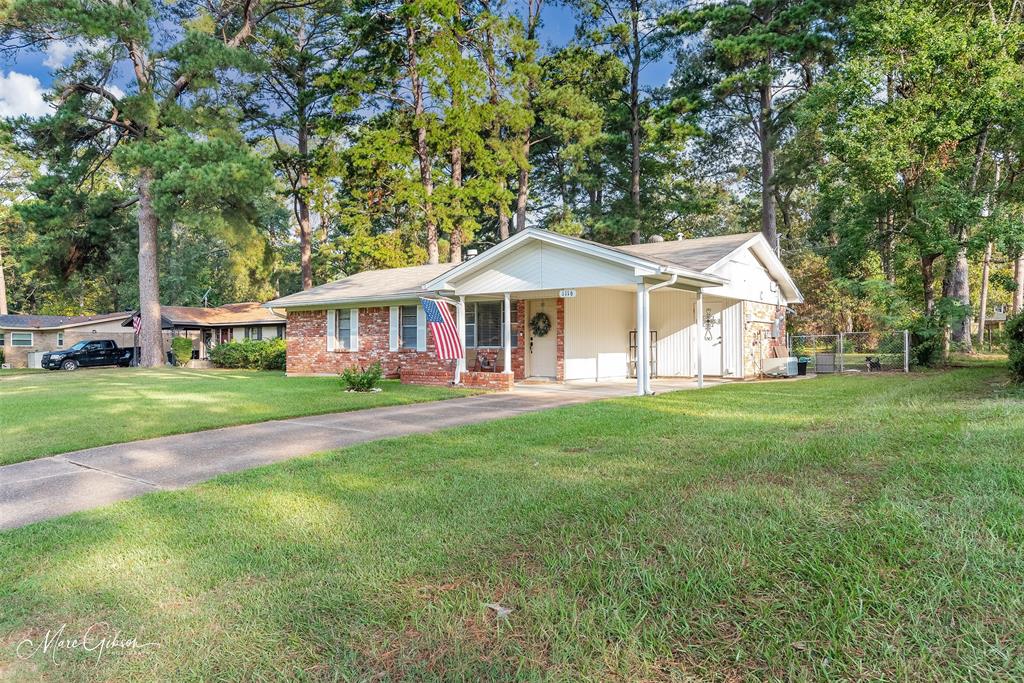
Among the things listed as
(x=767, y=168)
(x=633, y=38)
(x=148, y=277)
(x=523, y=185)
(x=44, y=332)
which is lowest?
(x=44, y=332)

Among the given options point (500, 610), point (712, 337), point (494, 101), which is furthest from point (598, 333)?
point (494, 101)

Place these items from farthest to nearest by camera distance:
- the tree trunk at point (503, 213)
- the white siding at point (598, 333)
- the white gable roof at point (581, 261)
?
the tree trunk at point (503, 213) → the white siding at point (598, 333) → the white gable roof at point (581, 261)

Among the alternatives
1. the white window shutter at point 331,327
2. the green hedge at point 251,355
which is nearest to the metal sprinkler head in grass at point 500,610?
the white window shutter at point 331,327

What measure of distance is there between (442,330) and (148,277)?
1799 cm

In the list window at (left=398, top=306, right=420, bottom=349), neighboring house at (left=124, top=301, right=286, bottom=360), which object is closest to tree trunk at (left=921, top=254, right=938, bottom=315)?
window at (left=398, top=306, right=420, bottom=349)

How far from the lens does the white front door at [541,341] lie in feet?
52.7

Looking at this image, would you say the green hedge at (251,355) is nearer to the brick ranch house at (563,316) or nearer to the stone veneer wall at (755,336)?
the brick ranch house at (563,316)

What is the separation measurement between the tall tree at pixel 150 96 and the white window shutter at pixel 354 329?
743cm

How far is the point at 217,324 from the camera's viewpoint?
32.4 meters

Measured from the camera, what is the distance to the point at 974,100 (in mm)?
Result: 14375

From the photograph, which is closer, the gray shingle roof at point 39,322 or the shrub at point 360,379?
the shrub at point 360,379

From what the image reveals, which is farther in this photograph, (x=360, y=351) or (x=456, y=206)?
(x=456, y=206)

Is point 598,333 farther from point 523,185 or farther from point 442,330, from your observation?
point 523,185

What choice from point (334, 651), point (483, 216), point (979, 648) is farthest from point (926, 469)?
point (483, 216)
